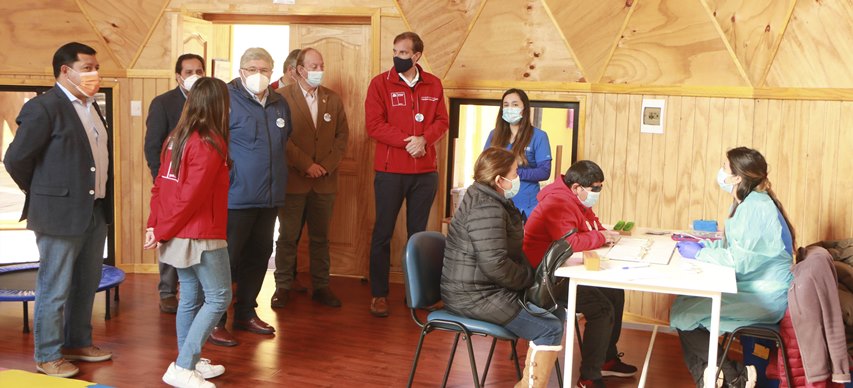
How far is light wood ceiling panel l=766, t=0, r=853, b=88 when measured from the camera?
5.31 meters

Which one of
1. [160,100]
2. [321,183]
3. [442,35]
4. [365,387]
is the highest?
[442,35]

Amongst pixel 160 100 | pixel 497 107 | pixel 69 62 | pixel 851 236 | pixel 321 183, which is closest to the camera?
pixel 69 62

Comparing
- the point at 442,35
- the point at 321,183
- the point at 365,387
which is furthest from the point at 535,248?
the point at 442,35

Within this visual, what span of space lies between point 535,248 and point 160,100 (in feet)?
8.75

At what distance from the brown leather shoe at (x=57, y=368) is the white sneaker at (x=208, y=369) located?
62cm

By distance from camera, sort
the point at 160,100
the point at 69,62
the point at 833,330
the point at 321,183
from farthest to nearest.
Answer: the point at 321,183 → the point at 160,100 → the point at 69,62 → the point at 833,330

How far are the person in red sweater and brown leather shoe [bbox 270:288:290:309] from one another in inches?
88.2

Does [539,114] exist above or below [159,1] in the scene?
below

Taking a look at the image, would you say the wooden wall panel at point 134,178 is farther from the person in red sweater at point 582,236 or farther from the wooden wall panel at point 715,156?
the person in red sweater at point 582,236

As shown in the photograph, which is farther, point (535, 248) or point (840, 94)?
point (840, 94)

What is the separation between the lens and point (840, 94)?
5.35 meters

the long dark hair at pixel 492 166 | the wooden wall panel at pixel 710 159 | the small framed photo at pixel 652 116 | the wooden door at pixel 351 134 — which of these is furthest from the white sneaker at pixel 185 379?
the small framed photo at pixel 652 116

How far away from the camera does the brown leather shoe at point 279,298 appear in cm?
621

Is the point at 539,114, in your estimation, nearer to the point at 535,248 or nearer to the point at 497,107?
the point at 497,107
